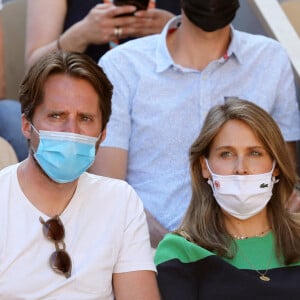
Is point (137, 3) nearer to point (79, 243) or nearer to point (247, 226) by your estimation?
point (247, 226)

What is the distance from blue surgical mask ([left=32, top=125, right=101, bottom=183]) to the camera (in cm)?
265

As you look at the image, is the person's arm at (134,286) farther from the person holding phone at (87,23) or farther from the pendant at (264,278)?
the person holding phone at (87,23)

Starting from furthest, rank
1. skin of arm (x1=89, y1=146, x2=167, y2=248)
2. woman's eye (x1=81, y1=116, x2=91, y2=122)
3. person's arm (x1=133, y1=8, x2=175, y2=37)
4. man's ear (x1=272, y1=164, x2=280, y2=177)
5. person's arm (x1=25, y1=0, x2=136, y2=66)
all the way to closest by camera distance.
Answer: person's arm (x1=133, y1=8, x2=175, y2=37)
person's arm (x1=25, y1=0, x2=136, y2=66)
skin of arm (x1=89, y1=146, x2=167, y2=248)
man's ear (x1=272, y1=164, x2=280, y2=177)
woman's eye (x1=81, y1=116, x2=91, y2=122)

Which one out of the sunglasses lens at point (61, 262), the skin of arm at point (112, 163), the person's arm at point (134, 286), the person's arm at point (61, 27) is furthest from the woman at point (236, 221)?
the person's arm at point (61, 27)

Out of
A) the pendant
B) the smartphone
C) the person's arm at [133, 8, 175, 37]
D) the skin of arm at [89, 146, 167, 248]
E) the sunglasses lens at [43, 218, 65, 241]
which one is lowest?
the skin of arm at [89, 146, 167, 248]

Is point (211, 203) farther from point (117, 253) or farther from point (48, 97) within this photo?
point (48, 97)

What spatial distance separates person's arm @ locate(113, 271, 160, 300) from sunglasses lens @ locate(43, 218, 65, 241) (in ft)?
0.69

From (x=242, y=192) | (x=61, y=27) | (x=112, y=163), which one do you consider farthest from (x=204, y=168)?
(x=61, y=27)

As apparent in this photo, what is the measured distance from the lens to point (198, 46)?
3.78 meters

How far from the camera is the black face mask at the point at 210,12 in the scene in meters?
3.63

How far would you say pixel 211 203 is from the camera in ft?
10.3

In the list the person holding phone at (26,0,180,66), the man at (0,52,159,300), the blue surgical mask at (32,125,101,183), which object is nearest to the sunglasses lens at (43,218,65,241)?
the man at (0,52,159,300)

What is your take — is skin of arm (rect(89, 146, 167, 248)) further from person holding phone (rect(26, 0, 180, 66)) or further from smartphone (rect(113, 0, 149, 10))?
smartphone (rect(113, 0, 149, 10))

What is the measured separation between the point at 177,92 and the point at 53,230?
122cm
